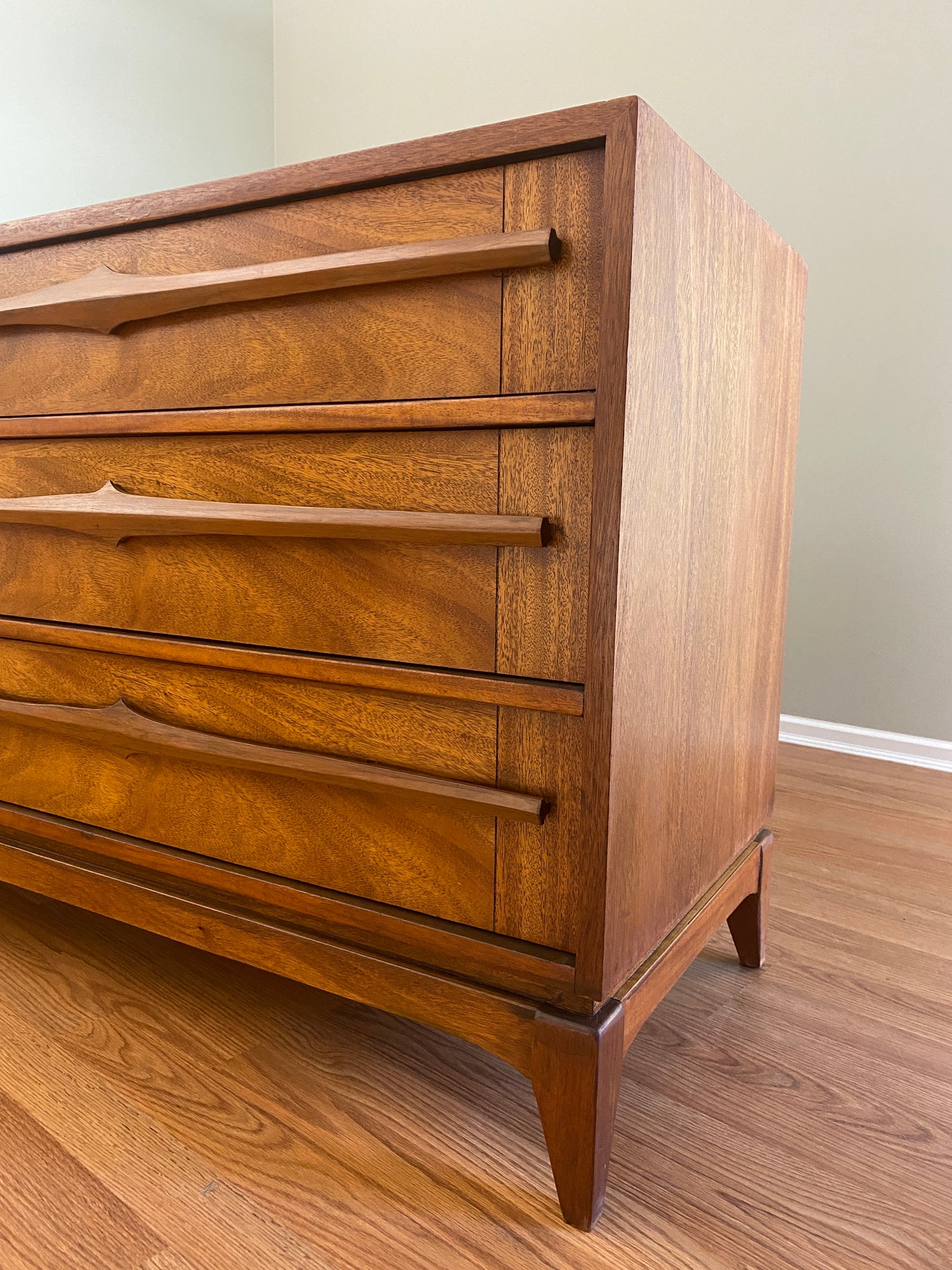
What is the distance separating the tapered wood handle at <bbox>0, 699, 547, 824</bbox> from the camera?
635 millimetres

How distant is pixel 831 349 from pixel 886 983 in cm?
128

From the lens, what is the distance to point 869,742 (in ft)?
6.00

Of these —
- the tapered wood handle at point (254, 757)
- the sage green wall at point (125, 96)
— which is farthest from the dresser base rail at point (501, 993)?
the sage green wall at point (125, 96)

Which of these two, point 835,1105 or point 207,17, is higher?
point 207,17

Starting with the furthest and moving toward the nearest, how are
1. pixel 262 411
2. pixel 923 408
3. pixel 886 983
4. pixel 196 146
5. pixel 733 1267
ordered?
pixel 196 146 < pixel 923 408 < pixel 886 983 < pixel 262 411 < pixel 733 1267

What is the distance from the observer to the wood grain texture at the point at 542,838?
612mm

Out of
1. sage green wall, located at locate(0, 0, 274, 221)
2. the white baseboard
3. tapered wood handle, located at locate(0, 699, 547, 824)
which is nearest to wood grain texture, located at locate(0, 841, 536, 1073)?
tapered wood handle, located at locate(0, 699, 547, 824)

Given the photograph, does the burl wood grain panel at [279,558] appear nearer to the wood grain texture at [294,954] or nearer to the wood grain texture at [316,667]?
the wood grain texture at [316,667]

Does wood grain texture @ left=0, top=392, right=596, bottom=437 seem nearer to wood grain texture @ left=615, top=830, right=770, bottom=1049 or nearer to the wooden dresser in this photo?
the wooden dresser

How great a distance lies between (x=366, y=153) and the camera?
629 millimetres

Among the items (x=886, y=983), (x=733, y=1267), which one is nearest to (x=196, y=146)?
(x=886, y=983)

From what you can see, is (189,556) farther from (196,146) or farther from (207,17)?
(207,17)

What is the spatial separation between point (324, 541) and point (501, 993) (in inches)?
14.2

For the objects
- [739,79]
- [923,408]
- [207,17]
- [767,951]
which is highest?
[207,17]
